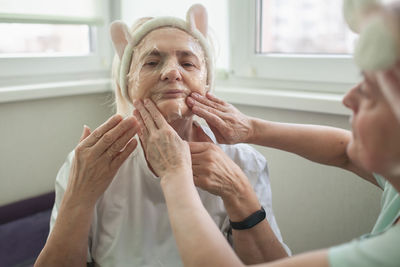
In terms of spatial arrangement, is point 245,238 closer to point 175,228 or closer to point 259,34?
point 175,228

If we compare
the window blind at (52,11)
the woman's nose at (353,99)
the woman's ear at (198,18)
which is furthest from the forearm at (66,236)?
the window blind at (52,11)

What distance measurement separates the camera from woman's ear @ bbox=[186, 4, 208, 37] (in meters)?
1.22

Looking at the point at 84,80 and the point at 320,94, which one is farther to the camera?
the point at 84,80

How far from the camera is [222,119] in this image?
3.94 feet

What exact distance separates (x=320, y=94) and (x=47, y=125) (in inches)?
53.7

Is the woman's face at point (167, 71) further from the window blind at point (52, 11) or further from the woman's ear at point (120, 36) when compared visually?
the window blind at point (52, 11)

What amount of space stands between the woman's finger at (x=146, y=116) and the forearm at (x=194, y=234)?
256 millimetres

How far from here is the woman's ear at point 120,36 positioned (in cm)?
121

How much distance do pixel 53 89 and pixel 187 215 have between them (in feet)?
4.81

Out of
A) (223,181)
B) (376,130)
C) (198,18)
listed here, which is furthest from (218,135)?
(376,130)

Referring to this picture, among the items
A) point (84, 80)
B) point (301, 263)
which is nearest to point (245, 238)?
point (301, 263)

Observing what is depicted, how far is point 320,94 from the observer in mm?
1730

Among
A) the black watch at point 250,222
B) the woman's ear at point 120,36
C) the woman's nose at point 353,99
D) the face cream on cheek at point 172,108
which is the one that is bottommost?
the black watch at point 250,222

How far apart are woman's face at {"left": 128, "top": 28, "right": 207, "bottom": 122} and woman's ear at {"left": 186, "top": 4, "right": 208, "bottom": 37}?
0.15ft
